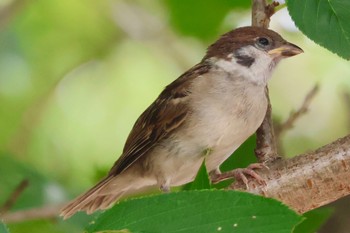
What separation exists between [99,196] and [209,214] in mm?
1635

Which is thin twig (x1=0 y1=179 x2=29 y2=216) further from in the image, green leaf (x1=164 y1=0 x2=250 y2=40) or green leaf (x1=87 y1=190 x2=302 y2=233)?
green leaf (x1=87 y1=190 x2=302 y2=233)

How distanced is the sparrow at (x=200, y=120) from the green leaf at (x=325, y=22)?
2.13 feet

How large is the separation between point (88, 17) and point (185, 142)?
8.36 ft

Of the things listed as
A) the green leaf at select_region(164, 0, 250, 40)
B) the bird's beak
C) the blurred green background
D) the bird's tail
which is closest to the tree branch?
the bird's tail

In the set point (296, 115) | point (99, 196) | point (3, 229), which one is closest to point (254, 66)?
point (296, 115)

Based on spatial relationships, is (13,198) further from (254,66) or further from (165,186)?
(254,66)

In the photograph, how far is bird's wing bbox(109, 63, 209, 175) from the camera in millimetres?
3352

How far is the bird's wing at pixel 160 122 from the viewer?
3352 millimetres

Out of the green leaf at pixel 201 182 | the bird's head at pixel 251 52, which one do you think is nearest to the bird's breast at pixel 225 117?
the bird's head at pixel 251 52

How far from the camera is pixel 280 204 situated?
5.87 feet

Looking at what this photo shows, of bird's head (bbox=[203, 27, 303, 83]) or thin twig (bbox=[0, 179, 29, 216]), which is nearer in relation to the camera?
thin twig (bbox=[0, 179, 29, 216])

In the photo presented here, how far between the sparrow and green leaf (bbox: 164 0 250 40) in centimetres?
68

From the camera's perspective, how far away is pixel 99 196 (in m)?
3.38

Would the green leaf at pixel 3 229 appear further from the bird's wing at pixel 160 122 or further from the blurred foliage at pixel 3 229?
the bird's wing at pixel 160 122
